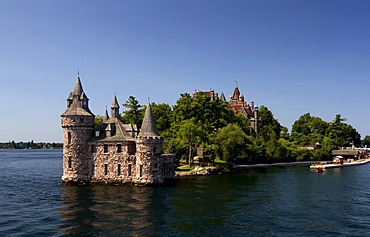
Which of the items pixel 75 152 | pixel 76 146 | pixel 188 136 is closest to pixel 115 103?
pixel 76 146

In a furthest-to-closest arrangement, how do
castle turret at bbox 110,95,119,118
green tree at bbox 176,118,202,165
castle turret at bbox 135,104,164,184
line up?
green tree at bbox 176,118,202,165, castle turret at bbox 110,95,119,118, castle turret at bbox 135,104,164,184

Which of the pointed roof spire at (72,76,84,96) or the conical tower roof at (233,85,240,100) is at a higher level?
the conical tower roof at (233,85,240,100)

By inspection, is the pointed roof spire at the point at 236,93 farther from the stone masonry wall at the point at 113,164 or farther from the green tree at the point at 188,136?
the stone masonry wall at the point at 113,164

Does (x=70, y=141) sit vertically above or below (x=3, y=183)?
above

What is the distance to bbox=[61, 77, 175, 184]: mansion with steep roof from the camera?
172ft

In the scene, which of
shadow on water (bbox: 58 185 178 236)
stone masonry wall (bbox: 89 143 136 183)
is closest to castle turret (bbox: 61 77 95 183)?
stone masonry wall (bbox: 89 143 136 183)

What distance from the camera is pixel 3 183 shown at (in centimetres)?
5906

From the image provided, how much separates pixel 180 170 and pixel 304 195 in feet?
91.5

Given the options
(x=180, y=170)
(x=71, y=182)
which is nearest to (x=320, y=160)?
(x=180, y=170)

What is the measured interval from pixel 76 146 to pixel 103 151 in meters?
4.48

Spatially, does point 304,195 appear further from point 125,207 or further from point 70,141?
point 70,141

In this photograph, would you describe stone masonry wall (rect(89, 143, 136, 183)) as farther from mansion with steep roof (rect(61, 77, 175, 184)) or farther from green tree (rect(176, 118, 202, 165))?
green tree (rect(176, 118, 202, 165))

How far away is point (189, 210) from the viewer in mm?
36938

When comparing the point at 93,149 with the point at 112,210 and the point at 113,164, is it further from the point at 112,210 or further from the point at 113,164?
the point at 112,210
